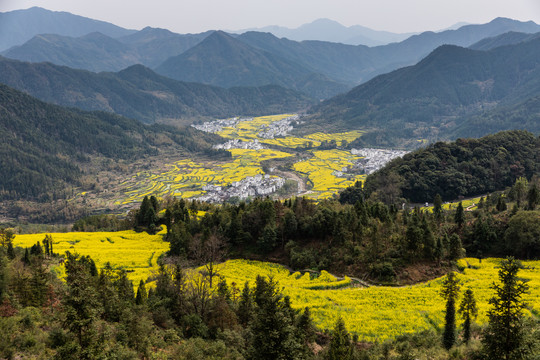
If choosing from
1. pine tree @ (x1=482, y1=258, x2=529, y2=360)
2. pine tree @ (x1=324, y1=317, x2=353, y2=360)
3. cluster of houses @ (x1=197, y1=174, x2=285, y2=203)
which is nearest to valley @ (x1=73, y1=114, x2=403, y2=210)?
cluster of houses @ (x1=197, y1=174, x2=285, y2=203)

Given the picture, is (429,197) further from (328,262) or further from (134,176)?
(134,176)

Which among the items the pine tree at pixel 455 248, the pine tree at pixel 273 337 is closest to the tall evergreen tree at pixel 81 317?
the pine tree at pixel 273 337

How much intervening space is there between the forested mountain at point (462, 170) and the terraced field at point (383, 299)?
161 ft

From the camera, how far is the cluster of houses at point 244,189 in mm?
143012

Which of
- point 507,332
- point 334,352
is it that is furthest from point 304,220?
point 507,332

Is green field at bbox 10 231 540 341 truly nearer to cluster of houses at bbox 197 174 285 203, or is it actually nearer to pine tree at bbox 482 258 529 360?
pine tree at bbox 482 258 529 360

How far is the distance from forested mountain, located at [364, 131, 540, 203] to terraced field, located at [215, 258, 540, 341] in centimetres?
4911

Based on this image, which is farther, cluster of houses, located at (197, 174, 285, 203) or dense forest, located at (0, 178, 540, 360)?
cluster of houses, located at (197, 174, 285, 203)

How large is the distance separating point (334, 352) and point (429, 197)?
84414 mm

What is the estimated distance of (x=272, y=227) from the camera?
6266 centimetres

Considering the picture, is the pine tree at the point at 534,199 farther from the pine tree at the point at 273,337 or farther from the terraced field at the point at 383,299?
the pine tree at the point at 273,337

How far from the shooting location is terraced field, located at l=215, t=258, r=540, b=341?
38500 mm

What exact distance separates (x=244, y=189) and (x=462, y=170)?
7979cm

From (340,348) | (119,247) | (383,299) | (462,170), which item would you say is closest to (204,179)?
(119,247)
